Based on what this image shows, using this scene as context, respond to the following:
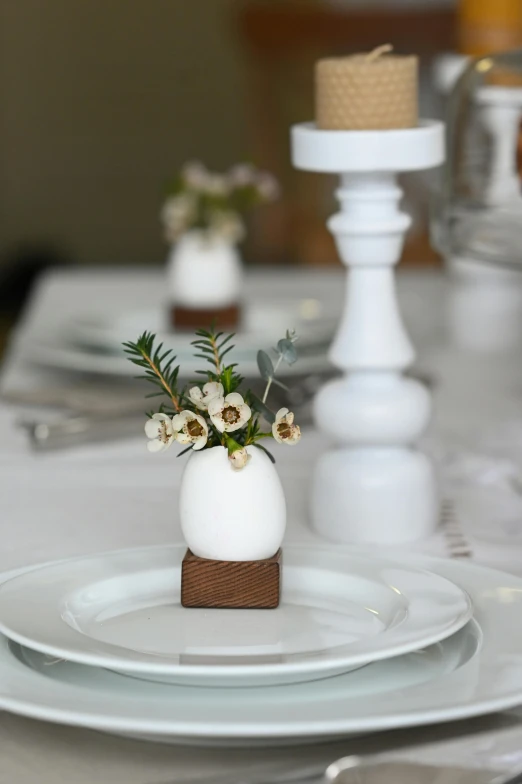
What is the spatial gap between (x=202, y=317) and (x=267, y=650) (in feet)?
2.63

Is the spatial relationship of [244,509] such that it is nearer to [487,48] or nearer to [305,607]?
[305,607]

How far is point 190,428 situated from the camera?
60cm

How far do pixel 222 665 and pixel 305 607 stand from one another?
0.38ft

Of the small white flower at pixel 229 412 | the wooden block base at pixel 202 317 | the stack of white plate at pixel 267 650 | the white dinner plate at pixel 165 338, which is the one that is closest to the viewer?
the stack of white plate at pixel 267 650

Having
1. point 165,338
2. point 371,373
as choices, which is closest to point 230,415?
point 371,373

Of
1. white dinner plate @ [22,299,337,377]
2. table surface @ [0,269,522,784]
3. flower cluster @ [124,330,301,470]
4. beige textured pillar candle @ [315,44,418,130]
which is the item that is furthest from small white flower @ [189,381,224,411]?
white dinner plate @ [22,299,337,377]

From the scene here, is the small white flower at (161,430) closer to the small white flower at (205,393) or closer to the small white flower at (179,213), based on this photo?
the small white flower at (205,393)

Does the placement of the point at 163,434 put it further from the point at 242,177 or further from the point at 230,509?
the point at 242,177

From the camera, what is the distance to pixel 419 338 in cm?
140

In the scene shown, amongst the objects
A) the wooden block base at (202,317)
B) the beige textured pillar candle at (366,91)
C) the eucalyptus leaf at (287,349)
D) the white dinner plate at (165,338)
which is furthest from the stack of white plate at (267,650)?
→ the wooden block base at (202,317)

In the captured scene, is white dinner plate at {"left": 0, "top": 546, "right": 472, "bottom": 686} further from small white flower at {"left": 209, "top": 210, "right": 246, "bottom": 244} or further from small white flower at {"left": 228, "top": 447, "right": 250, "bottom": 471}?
small white flower at {"left": 209, "top": 210, "right": 246, "bottom": 244}

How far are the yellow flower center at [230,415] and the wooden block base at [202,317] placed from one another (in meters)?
0.70

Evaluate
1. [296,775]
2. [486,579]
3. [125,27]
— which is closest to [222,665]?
[296,775]

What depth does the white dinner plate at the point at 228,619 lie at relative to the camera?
50 cm
